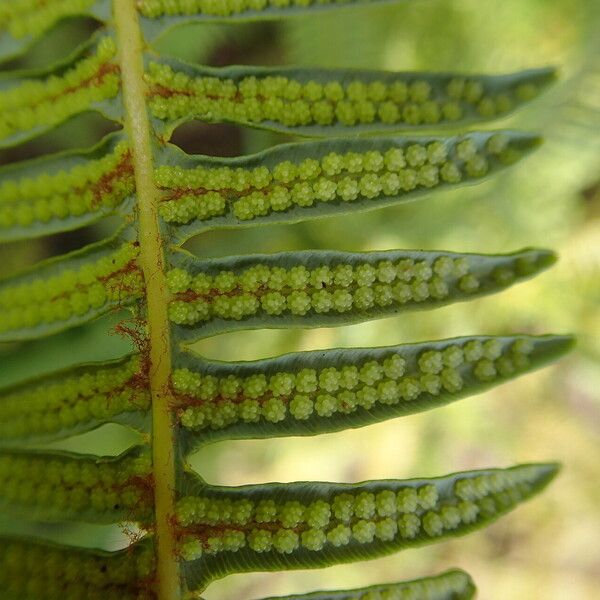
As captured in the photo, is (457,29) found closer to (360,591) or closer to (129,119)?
(129,119)

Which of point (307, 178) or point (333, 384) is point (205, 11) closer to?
point (307, 178)

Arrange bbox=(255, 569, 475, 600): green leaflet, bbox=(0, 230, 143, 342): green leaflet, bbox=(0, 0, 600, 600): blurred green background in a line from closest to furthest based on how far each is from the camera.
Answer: bbox=(255, 569, 475, 600): green leaflet, bbox=(0, 230, 143, 342): green leaflet, bbox=(0, 0, 600, 600): blurred green background

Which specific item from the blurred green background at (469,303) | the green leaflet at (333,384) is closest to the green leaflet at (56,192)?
the green leaflet at (333,384)

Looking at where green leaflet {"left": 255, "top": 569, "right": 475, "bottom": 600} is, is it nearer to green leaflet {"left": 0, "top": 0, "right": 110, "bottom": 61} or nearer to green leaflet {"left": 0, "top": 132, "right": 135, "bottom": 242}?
green leaflet {"left": 0, "top": 132, "right": 135, "bottom": 242}

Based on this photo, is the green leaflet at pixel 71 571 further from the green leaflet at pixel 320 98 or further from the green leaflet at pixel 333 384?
the green leaflet at pixel 320 98

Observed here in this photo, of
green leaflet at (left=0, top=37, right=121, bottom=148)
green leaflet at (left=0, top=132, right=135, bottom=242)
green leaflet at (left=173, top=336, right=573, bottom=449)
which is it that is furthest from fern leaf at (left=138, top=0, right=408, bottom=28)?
green leaflet at (left=173, top=336, right=573, bottom=449)

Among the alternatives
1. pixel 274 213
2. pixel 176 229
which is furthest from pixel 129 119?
pixel 274 213
